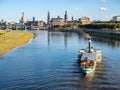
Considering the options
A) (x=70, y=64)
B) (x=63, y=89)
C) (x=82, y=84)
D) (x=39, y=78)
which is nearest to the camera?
(x=63, y=89)

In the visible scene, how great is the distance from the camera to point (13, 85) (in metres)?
38.8

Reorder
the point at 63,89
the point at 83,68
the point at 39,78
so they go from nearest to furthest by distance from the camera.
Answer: the point at 63,89 → the point at 39,78 → the point at 83,68

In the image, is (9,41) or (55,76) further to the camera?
(9,41)

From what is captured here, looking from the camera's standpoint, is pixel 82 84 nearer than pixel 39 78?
Yes

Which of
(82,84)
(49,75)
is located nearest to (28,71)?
(49,75)

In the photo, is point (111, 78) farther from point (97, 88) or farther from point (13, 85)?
point (13, 85)

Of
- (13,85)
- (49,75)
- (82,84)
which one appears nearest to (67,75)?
(49,75)

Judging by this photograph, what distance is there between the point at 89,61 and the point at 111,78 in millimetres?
5837

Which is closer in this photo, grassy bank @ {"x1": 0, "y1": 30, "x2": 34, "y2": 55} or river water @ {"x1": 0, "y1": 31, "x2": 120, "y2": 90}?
river water @ {"x1": 0, "y1": 31, "x2": 120, "y2": 90}

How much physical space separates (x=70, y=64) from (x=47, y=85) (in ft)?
56.5

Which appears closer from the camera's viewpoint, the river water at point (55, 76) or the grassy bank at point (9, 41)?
the river water at point (55, 76)

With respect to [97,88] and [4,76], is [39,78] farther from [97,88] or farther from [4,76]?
[97,88]

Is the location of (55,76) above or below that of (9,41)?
below

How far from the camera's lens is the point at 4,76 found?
145 feet
